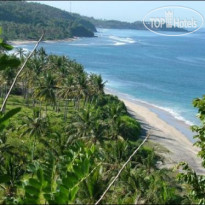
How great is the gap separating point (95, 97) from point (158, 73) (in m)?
53.4

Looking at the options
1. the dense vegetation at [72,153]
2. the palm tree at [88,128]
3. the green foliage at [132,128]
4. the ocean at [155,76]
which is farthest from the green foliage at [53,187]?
the ocean at [155,76]

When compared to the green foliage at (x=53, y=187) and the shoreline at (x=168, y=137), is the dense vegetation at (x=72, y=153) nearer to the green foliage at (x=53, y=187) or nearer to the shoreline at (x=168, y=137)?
the green foliage at (x=53, y=187)

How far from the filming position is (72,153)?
6680 mm

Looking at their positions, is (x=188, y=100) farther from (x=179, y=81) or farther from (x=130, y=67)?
(x=130, y=67)

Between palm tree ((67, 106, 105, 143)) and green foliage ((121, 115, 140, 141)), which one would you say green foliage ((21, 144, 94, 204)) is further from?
green foliage ((121, 115, 140, 141))

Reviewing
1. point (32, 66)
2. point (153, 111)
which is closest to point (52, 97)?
point (32, 66)

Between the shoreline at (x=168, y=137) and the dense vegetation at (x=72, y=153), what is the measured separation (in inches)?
131

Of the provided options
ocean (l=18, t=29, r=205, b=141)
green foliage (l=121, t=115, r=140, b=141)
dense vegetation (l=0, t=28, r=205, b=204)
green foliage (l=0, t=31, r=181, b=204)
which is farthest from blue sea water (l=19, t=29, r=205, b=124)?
green foliage (l=0, t=31, r=181, b=204)

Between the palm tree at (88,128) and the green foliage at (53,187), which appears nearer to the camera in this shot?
the green foliage at (53,187)

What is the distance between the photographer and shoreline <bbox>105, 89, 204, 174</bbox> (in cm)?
5192

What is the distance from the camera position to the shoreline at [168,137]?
51.9m

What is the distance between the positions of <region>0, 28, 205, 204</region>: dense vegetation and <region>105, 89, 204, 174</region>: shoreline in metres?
3.33

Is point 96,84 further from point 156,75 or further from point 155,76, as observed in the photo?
point 156,75

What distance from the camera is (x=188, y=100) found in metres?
90.5
